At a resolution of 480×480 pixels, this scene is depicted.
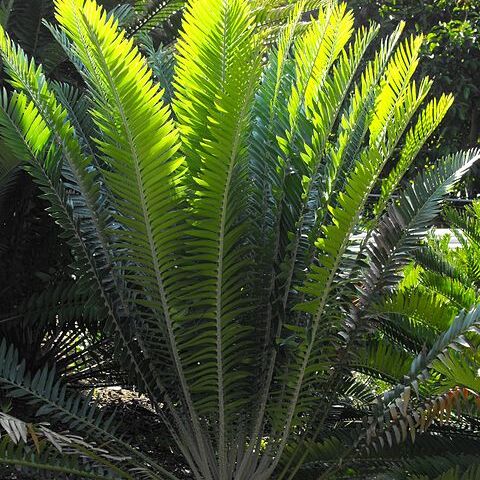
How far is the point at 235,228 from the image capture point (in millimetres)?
3256

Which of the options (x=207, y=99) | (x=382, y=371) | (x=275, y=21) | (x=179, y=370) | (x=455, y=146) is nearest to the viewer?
(x=207, y=99)

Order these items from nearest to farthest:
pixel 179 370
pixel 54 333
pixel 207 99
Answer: pixel 207 99
pixel 179 370
pixel 54 333

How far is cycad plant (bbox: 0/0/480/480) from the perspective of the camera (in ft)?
10.0

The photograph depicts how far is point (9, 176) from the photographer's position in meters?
4.09

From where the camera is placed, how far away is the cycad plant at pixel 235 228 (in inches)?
120

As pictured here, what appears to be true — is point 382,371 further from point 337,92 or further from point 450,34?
point 450,34

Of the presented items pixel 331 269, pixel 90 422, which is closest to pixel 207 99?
pixel 331 269

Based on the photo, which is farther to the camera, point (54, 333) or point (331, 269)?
point (54, 333)

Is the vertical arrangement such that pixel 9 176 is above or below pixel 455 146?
below

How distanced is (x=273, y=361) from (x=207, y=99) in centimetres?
105

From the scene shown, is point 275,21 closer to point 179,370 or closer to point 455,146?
point 179,370

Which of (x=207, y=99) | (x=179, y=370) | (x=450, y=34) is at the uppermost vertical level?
(x=450, y=34)

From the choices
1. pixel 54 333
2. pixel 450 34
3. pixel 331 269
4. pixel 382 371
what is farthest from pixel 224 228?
pixel 450 34

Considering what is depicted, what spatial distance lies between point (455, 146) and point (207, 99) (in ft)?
45.6
